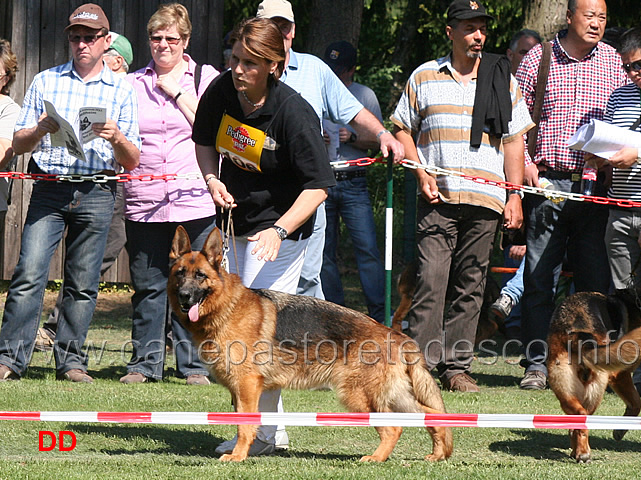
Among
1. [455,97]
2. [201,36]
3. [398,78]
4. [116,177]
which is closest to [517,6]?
[398,78]

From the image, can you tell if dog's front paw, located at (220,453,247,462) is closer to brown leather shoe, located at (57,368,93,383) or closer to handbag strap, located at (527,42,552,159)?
brown leather shoe, located at (57,368,93,383)

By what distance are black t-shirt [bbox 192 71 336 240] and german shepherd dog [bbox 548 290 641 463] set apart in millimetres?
1621

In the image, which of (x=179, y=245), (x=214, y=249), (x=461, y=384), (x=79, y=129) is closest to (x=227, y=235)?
(x=214, y=249)

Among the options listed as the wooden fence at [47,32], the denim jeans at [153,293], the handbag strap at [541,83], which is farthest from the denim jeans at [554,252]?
the wooden fence at [47,32]

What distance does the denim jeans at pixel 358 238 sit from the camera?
9.23 metres

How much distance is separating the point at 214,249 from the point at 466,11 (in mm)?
3071

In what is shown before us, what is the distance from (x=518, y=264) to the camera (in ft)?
32.2

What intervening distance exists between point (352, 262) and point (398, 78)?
20.8 ft

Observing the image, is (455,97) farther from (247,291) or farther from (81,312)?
(81,312)

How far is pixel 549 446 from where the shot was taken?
18.7 ft

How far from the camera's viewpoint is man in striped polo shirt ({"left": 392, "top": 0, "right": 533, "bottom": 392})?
7090 mm

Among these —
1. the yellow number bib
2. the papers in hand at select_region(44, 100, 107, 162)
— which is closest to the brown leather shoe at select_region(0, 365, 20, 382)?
the papers in hand at select_region(44, 100, 107, 162)

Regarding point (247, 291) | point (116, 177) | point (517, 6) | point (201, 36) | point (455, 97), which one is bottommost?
point (247, 291)

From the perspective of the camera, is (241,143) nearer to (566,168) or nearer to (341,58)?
(566,168)
